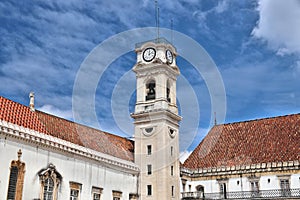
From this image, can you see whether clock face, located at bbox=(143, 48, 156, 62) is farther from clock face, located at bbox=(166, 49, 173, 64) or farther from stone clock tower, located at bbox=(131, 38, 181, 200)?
clock face, located at bbox=(166, 49, 173, 64)

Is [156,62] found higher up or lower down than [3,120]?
higher up

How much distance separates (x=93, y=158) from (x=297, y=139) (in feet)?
71.8

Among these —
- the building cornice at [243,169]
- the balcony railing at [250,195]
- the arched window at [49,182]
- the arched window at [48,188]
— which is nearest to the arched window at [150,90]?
the building cornice at [243,169]

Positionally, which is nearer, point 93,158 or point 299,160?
point 93,158

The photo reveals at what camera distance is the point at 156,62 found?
44344 mm

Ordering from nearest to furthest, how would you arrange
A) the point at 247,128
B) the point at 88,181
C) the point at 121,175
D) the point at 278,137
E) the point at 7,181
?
1. the point at 7,181
2. the point at 88,181
3. the point at 121,175
4. the point at 278,137
5. the point at 247,128

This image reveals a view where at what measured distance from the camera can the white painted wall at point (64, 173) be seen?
91.8 ft

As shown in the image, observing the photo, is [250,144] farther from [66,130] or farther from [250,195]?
[66,130]

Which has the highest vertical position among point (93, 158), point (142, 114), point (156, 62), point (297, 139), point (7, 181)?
point (156, 62)

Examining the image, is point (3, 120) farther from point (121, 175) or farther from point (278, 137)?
point (278, 137)

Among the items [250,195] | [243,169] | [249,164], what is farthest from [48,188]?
[249,164]

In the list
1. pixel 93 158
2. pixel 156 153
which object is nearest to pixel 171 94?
pixel 156 153

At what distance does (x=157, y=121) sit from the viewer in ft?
141

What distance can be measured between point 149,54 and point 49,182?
19.6m
